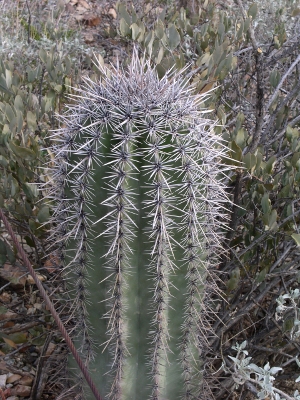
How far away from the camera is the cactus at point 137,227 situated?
5.00ft

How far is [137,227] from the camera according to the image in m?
1.57

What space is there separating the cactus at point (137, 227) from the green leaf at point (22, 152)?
271mm

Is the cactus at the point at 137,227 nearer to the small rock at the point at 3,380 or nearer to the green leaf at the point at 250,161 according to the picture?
→ the green leaf at the point at 250,161

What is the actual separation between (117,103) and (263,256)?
1.00 m

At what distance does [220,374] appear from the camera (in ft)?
7.13

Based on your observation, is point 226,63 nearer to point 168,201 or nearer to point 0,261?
point 168,201

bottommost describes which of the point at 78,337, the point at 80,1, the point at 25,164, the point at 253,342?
the point at 80,1

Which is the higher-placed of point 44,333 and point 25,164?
point 25,164

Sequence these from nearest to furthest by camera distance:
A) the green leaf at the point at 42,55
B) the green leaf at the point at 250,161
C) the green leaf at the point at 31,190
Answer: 1. the green leaf at the point at 250,161
2. the green leaf at the point at 31,190
3. the green leaf at the point at 42,55

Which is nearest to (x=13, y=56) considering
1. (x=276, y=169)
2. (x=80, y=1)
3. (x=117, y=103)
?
(x=80, y=1)

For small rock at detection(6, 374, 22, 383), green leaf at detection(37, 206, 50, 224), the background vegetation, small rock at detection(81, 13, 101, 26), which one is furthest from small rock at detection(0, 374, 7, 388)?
small rock at detection(81, 13, 101, 26)

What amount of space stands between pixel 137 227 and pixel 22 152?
1.97ft

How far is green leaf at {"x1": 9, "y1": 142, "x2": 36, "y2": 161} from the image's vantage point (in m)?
1.89

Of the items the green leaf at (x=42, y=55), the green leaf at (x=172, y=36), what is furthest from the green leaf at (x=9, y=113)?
the green leaf at (x=172, y=36)
